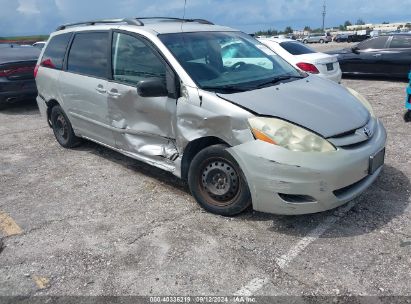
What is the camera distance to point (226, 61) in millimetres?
4172

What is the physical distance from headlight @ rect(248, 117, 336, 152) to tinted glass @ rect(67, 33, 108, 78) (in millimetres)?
2271

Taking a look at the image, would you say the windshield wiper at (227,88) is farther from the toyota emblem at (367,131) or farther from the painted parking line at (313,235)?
the painted parking line at (313,235)

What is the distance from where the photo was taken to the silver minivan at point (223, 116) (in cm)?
316

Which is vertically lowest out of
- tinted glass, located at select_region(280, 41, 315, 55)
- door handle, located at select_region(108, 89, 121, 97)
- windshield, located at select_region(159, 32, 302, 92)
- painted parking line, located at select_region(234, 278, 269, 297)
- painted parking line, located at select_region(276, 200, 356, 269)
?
painted parking line, located at select_region(276, 200, 356, 269)

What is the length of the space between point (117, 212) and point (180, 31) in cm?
205

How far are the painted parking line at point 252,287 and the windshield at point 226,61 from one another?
5.69 feet

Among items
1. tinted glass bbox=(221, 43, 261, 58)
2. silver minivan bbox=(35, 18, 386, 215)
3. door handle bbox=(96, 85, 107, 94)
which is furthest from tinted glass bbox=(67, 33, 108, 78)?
tinted glass bbox=(221, 43, 261, 58)

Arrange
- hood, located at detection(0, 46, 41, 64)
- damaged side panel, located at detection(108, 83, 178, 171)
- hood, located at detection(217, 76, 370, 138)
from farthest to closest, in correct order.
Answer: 1. hood, located at detection(0, 46, 41, 64)
2. damaged side panel, located at detection(108, 83, 178, 171)
3. hood, located at detection(217, 76, 370, 138)

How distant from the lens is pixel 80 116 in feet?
17.1

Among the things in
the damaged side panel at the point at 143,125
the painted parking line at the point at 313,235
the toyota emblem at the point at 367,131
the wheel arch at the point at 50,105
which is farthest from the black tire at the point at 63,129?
the toyota emblem at the point at 367,131

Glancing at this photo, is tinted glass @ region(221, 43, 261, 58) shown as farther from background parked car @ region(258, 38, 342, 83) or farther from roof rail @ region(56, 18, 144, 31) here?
background parked car @ region(258, 38, 342, 83)

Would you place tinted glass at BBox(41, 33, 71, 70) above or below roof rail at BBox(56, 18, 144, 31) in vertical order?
below

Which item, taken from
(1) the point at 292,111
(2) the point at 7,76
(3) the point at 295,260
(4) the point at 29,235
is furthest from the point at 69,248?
(2) the point at 7,76

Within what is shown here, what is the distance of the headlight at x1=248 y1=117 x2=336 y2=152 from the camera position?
312cm
